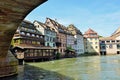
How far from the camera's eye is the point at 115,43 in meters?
103

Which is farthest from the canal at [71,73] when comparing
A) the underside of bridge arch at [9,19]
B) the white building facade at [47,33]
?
the white building facade at [47,33]

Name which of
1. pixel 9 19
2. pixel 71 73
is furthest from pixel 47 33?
pixel 9 19

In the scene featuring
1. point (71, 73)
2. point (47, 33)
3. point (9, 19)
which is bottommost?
point (71, 73)

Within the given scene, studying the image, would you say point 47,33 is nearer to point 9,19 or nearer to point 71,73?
point 71,73

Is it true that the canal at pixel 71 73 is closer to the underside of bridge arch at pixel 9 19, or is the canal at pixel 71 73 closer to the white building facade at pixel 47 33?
the underside of bridge arch at pixel 9 19

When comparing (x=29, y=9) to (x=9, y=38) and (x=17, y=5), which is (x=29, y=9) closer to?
(x=17, y=5)

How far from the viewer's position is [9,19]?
47.0 ft

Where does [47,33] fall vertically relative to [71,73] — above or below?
above

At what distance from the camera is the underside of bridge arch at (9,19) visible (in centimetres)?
1238

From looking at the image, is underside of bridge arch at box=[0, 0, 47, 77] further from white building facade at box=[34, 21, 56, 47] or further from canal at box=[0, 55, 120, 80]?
white building facade at box=[34, 21, 56, 47]

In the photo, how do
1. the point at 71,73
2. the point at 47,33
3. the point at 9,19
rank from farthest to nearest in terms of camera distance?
the point at 47,33 < the point at 71,73 < the point at 9,19

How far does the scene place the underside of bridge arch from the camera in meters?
12.4

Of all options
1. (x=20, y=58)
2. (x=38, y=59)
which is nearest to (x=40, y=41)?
(x=38, y=59)

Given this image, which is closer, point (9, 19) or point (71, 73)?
point (9, 19)
